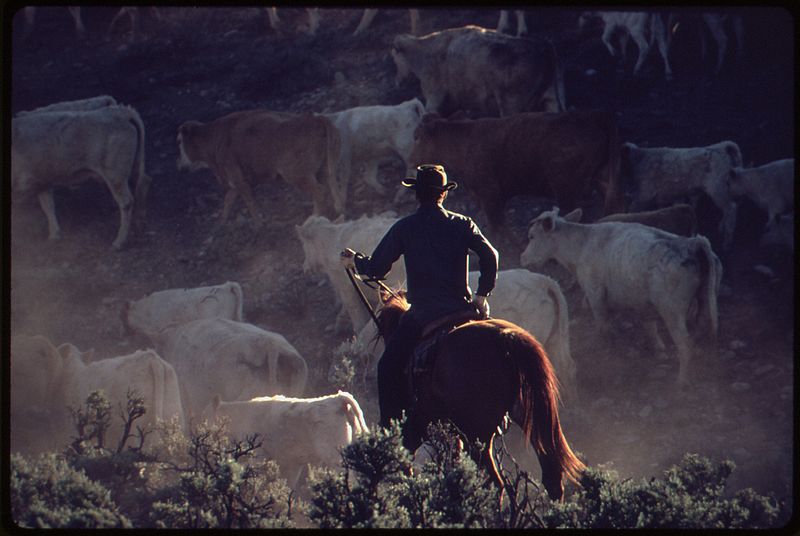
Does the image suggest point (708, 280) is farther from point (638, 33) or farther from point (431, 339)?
point (638, 33)

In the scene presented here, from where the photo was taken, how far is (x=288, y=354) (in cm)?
1001

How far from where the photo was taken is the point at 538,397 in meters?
7.41

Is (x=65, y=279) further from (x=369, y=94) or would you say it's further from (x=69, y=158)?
(x=369, y=94)

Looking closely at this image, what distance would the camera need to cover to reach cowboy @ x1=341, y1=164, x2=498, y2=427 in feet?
25.5

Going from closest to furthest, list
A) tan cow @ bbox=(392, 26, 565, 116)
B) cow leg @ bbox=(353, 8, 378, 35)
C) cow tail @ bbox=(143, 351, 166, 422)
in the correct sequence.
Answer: cow tail @ bbox=(143, 351, 166, 422), tan cow @ bbox=(392, 26, 565, 116), cow leg @ bbox=(353, 8, 378, 35)

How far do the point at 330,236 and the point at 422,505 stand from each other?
21.5 feet

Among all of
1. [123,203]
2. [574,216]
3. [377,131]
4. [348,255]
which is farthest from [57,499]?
[377,131]

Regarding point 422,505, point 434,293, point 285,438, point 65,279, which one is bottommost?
point 65,279

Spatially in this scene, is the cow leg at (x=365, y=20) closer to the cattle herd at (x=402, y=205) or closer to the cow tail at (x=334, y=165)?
the cattle herd at (x=402, y=205)

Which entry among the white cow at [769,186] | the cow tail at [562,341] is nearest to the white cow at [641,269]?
the cow tail at [562,341]

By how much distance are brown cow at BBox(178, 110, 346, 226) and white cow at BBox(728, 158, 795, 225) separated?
214 inches

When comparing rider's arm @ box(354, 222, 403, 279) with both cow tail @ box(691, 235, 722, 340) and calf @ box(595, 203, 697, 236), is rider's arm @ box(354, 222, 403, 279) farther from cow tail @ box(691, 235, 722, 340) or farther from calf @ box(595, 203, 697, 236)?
calf @ box(595, 203, 697, 236)

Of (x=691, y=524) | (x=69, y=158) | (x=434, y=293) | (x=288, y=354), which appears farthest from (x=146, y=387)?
(x=69, y=158)

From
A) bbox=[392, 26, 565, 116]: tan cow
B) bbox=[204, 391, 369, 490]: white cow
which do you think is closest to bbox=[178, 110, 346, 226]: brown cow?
bbox=[392, 26, 565, 116]: tan cow
